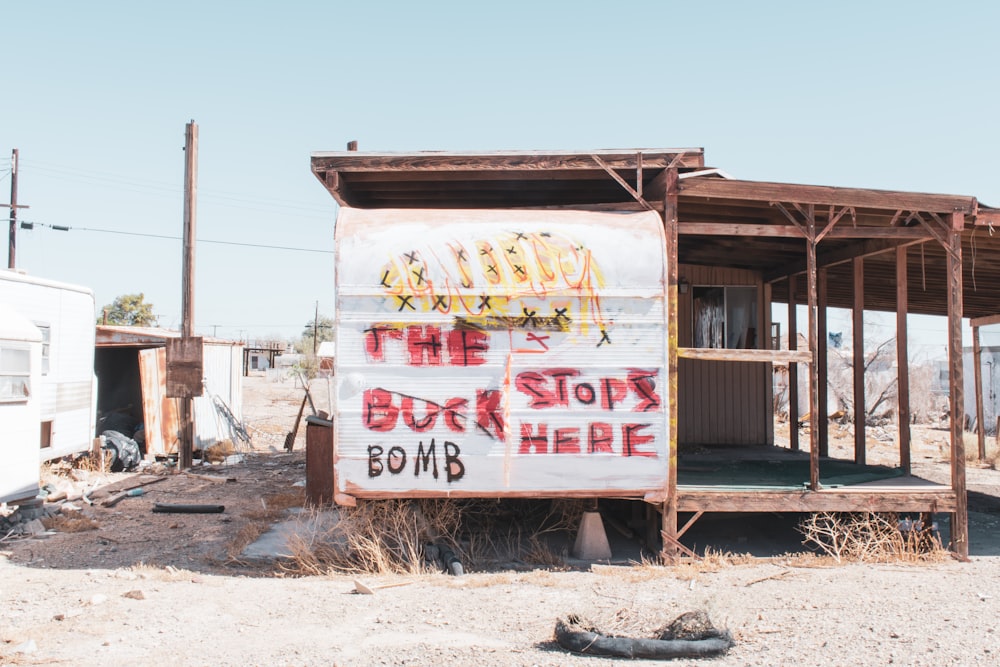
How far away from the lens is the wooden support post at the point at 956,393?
26.6ft

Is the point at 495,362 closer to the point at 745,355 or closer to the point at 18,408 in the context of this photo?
the point at 745,355

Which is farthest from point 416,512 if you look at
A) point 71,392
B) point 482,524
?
point 71,392

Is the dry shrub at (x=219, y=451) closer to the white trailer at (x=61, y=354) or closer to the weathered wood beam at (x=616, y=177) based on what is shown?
the white trailer at (x=61, y=354)

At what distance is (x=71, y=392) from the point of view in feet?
44.9

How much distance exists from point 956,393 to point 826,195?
2.48 metres

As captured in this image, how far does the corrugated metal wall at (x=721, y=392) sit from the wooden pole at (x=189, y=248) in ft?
29.2

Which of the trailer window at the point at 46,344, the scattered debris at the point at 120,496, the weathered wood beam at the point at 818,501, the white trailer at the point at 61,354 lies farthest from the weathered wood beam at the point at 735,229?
the trailer window at the point at 46,344

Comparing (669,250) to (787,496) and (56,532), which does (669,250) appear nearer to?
(787,496)

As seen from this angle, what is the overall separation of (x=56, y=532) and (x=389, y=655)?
6.13 m

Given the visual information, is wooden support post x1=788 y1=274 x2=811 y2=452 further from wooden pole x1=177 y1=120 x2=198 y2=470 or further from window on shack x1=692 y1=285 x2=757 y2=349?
wooden pole x1=177 y1=120 x2=198 y2=470

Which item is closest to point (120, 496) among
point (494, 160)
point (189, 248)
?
point (189, 248)

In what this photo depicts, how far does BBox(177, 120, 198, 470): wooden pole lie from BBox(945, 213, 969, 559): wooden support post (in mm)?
12238

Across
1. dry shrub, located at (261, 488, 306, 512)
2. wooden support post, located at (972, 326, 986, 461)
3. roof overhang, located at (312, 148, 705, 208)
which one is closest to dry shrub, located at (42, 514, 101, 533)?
dry shrub, located at (261, 488, 306, 512)

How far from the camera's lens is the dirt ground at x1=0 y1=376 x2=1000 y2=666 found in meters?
5.36
